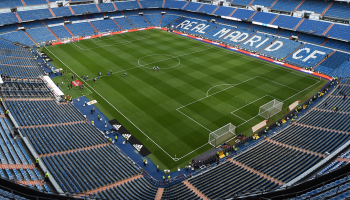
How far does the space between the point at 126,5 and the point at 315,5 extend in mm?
61554

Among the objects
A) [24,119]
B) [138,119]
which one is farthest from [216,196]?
[24,119]

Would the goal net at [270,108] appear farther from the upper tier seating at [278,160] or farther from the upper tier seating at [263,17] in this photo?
the upper tier seating at [263,17]

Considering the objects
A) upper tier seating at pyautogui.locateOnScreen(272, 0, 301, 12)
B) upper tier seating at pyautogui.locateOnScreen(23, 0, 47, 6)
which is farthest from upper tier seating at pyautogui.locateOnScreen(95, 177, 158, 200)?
upper tier seating at pyautogui.locateOnScreen(23, 0, 47, 6)

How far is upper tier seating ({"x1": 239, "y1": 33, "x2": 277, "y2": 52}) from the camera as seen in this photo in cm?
6366

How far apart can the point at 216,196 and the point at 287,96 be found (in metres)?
27.9

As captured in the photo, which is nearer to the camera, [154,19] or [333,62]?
[333,62]

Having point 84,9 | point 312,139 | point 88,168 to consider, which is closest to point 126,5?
point 84,9

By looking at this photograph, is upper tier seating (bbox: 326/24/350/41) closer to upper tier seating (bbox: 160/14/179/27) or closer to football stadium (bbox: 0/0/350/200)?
football stadium (bbox: 0/0/350/200)

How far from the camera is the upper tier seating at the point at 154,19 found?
8746 centimetres

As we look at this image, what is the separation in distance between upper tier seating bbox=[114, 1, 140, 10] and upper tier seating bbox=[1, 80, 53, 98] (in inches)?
2215

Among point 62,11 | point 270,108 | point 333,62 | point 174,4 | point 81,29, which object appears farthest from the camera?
point 174,4

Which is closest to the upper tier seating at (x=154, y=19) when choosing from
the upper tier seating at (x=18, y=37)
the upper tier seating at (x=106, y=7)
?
the upper tier seating at (x=106, y=7)

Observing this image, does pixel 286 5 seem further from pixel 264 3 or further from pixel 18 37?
pixel 18 37

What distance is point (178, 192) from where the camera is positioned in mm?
22406
